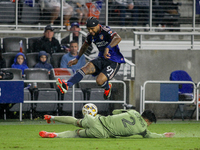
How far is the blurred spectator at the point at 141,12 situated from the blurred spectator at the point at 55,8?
8.00 feet

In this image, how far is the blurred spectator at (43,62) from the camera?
13070 millimetres

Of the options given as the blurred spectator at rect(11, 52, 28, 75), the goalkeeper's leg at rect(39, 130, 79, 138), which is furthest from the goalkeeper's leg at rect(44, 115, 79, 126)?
the blurred spectator at rect(11, 52, 28, 75)

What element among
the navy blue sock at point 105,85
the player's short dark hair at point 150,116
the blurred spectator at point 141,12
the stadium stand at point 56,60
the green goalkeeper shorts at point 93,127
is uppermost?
the blurred spectator at point 141,12

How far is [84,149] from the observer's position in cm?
654

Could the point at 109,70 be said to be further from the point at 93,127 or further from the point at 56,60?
the point at 56,60

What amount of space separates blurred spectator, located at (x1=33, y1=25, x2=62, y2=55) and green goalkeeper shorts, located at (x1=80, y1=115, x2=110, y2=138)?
6.45m

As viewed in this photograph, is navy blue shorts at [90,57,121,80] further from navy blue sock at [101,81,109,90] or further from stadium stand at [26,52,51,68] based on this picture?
stadium stand at [26,52,51,68]

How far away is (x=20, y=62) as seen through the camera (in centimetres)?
1289

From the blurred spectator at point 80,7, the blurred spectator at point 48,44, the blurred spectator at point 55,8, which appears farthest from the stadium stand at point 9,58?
the blurred spectator at point 80,7

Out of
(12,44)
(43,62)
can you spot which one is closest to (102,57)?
(43,62)

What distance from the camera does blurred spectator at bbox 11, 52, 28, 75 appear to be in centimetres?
1286

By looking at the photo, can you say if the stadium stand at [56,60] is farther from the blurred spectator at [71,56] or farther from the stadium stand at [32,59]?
the stadium stand at [32,59]

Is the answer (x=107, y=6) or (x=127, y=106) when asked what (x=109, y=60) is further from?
(x=107, y=6)

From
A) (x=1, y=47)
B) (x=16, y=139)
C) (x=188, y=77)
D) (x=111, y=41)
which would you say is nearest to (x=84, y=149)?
(x=16, y=139)
